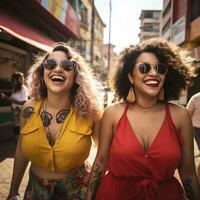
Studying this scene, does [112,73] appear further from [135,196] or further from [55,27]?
[55,27]

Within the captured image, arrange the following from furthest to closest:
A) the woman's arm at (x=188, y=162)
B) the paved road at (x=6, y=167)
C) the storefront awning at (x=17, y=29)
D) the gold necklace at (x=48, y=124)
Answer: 1. the storefront awning at (x=17, y=29)
2. the paved road at (x=6, y=167)
3. the gold necklace at (x=48, y=124)
4. the woman's arm at (x=188, y=162)

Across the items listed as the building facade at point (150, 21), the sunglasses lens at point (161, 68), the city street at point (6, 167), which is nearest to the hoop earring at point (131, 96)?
the sunglasses lens at point (161, 68)

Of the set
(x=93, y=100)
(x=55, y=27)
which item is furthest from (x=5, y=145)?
(x=55, y=27)

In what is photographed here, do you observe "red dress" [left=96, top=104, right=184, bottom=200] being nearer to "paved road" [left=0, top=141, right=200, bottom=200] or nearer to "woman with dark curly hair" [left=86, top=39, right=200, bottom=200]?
"woman with dark curly hair" [left=86, top=39, right=200, bottom=200]

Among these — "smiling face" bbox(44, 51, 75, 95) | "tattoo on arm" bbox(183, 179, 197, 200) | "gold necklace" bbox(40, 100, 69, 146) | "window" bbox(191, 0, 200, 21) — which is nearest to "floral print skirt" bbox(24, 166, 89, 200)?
"gold necklace" bbox(40, 100, 69, 146)

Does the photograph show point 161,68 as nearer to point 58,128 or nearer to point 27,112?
point 58,128

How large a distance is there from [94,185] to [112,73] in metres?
1.07

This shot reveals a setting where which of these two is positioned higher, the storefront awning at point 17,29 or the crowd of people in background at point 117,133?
the storefront awning at point 17,29

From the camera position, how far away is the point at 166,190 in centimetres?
245

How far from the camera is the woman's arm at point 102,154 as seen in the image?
104 inches

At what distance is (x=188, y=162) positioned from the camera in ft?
8.40

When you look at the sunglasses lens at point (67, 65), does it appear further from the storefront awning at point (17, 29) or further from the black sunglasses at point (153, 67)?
the storefront awning at point (17, 29)

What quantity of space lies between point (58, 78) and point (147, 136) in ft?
3.03

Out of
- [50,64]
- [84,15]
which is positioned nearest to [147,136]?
[50,64]
